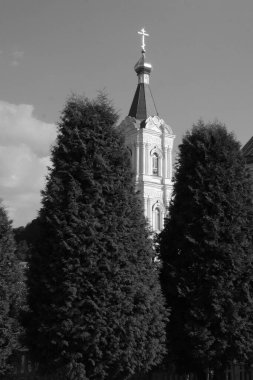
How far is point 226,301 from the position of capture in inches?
542

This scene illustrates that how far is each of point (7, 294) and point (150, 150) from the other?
170 feet

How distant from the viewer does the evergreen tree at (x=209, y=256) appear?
44.9 feet

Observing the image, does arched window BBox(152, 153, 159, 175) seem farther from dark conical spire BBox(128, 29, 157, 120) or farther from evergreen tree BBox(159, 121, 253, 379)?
evergreen tree BBox(159, 121, 253, 379)

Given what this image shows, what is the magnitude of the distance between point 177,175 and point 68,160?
4.27 m

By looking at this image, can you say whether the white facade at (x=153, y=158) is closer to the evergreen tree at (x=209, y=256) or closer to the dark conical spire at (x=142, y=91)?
the dark conical spire at (x=142, y=91)

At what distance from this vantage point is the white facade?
204 ft

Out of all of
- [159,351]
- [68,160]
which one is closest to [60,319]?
[159,351]

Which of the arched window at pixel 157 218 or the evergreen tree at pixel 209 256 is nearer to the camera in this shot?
the evergreen tree at pixel 209 256

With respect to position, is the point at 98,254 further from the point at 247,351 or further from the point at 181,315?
the point at 247,351

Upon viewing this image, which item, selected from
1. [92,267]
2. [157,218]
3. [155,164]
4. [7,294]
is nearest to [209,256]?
[92,267]

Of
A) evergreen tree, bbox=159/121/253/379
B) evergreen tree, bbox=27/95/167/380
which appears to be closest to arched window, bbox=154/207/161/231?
evergreen tree, bbox=159/121/253/379

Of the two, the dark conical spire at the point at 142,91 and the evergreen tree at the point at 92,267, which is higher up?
the dark conical spire at the point at 142,91

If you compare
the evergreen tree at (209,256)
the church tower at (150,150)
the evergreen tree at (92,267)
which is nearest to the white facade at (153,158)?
the church tower at (150,150)

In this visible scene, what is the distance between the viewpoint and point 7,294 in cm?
1354
